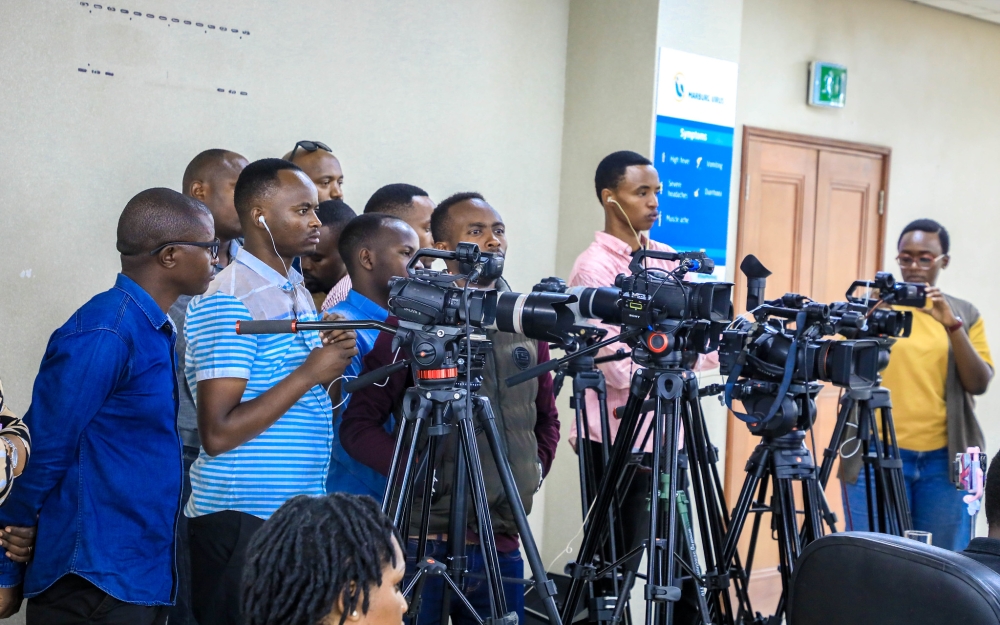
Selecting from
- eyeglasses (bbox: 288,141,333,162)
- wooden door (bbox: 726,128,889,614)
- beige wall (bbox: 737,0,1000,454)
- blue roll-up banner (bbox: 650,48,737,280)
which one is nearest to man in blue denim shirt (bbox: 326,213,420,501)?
eyeglasses (bbox: 288,141,333,162)

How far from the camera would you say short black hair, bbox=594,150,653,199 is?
10.9ft

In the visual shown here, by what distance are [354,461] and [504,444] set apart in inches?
16.9

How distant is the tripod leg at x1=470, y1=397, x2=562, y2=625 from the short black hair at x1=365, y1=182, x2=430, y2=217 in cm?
124

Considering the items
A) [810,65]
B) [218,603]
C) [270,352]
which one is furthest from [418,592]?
[810,65]

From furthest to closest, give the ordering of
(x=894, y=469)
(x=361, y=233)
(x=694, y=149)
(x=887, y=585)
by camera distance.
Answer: (x=694, y=149) → (x=894, y=469) → (x=361, y=233) → (x=887, y=585)

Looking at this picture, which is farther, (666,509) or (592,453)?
(592,453)

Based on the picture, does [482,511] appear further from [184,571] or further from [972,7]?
[972,7]

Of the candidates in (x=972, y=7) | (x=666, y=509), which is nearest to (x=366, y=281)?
(x=666, y=509)

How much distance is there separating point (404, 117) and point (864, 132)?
256 cm

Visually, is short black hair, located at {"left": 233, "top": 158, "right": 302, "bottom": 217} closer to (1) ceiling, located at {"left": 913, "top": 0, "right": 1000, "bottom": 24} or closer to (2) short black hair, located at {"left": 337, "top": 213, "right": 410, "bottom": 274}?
(2) short black hair, located at {"left": 337, "top": 213, "right": 410, "bottom": 274}

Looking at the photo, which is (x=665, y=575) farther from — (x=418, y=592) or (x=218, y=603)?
(x=218, y=603)

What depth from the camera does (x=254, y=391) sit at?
89.0 inches

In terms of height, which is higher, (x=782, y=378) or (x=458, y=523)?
(x=782, y=378)

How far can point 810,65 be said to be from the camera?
4746mm
